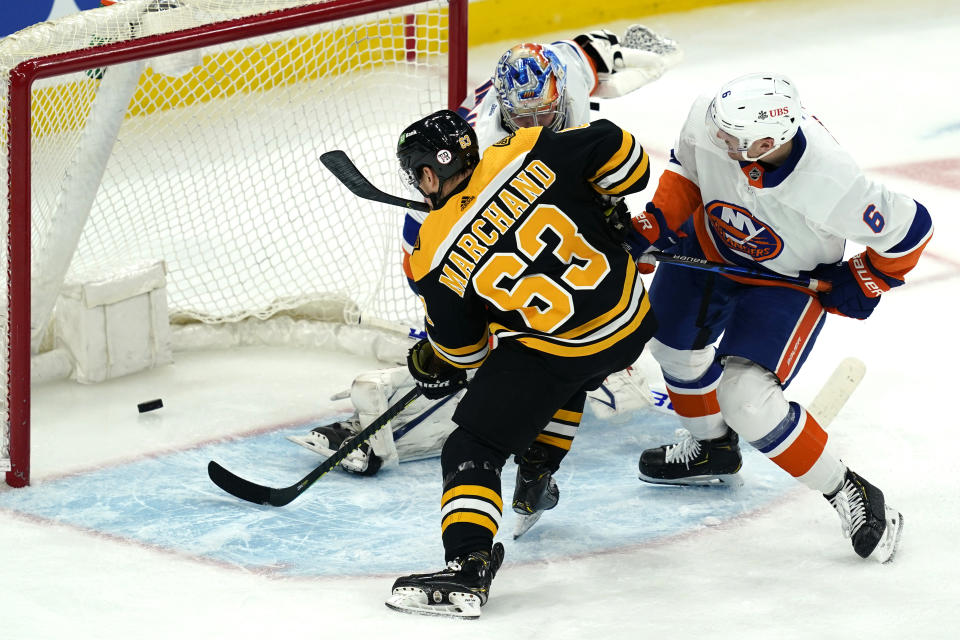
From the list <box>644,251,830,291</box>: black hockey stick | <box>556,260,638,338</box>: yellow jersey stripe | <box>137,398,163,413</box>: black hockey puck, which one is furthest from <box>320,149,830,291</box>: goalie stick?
<box>137,398,163,413</box>: black hockey puck

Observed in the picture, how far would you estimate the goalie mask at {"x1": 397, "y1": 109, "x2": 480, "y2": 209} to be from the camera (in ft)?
7.74

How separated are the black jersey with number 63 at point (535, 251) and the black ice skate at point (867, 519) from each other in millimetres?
535

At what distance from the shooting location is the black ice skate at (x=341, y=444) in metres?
3.08

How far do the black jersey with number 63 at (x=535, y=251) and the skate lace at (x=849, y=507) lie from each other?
529 millimetres

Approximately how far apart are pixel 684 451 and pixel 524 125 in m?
0.80

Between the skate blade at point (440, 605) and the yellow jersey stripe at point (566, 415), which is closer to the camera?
the skate blade at point (440, 605)

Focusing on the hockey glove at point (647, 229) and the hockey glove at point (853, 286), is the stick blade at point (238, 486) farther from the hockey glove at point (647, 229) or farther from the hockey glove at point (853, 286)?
the hockey glove at point (853, 286)

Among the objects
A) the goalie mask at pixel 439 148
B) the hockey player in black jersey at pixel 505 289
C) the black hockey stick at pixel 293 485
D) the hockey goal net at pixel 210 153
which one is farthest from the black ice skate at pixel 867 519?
the hockey goal net at pixel 210 153

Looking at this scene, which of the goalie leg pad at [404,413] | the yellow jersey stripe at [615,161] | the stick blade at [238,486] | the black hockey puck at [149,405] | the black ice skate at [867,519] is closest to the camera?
the yellow jersey stripe at [615,161]

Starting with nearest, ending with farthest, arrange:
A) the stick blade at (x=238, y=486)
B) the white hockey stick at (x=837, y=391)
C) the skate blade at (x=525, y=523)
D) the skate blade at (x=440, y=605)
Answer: the skate blade at (x=440, y=605)
the skate blade at (x=525, y=523)
the stick blade at (x=238, y=486)
the white hockey stick at (x=837, y=391)

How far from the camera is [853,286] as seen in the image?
261 centimetres

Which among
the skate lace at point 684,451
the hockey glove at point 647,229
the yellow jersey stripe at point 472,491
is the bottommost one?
the skate lace at point 684,451

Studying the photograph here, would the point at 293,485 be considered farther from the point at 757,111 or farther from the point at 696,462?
the point at 757,111

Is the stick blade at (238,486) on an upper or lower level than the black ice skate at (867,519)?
lower
